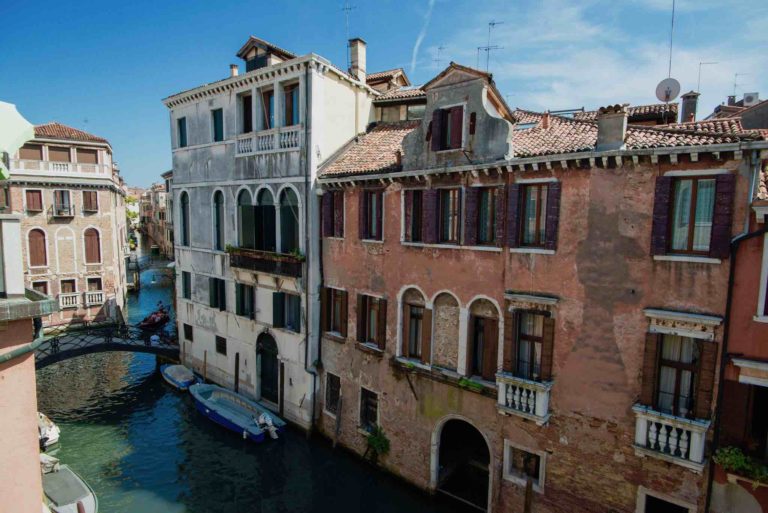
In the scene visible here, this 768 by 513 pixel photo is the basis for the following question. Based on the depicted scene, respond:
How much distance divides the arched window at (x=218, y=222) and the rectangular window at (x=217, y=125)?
2232 millimetres

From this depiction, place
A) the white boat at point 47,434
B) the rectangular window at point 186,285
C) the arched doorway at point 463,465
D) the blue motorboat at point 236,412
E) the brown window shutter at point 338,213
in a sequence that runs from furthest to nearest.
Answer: the rectangular window at point 186,285 → the blue motorboat at point 236,412 → the white boat at point 47,434 → the brown window shutter at point 338,213 → the arched doorway at point 463,465

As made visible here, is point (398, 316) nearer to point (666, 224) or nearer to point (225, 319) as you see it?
point (666, 224)

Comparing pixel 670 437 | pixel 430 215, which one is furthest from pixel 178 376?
pixel 670 437

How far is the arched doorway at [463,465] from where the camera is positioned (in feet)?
40.0

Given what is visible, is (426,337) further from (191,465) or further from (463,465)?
(191,465)

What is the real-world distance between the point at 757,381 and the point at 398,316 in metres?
7.80

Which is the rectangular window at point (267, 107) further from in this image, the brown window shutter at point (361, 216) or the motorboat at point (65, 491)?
the motorboat at point (65, 491)

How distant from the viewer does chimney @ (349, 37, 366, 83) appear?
1672 centimetres

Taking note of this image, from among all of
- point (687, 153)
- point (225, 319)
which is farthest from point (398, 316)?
point (225, 319)

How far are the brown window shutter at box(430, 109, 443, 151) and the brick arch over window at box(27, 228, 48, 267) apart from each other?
89.8ft

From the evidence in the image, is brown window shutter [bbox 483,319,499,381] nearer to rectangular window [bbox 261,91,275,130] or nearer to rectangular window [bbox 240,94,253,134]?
rectangular window [bbox 261,91,275,130]

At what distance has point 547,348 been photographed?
9.72m

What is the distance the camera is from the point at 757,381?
24.7 feet

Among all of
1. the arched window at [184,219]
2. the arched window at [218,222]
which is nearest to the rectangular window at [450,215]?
the arched window at [218,222]
